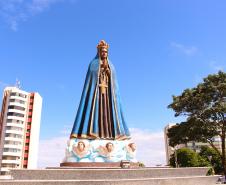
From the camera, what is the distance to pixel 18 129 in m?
53.3

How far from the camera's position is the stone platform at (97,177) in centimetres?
1230

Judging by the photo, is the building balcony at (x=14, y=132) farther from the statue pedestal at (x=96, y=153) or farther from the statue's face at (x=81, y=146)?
the statue's face at (x=81, y=146)

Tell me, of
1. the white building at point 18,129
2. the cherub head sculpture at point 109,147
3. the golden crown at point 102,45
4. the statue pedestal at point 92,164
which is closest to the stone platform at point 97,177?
the statue pedestal at point 92,164

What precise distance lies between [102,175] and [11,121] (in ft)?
147

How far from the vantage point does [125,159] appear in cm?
1881

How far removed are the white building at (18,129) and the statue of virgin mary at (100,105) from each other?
120ft

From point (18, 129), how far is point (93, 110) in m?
38.4

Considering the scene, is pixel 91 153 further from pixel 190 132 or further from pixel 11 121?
pixel 11 121

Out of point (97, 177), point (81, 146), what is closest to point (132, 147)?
point (81, 146)

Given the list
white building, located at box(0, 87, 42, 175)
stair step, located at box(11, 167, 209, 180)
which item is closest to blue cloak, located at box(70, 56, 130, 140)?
stair step, located at box(11, 167, 209, 180)

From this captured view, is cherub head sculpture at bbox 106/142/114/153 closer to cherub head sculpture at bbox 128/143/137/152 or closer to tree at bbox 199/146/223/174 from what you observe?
cherub head sculpture at bbox 128/143/137/152

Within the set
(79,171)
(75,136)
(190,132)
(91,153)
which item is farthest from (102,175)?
(190,132)

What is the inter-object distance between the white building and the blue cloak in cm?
3635

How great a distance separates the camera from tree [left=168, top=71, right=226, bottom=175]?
906 inches
